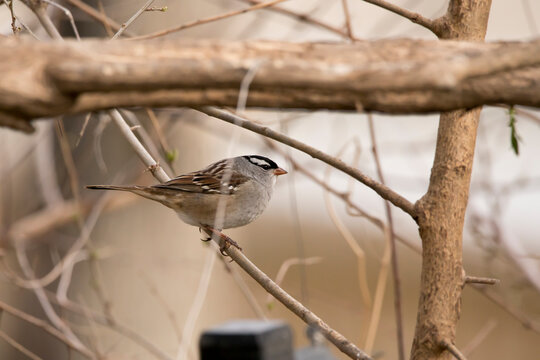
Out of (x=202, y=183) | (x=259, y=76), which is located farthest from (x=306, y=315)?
(x=202, y=183)

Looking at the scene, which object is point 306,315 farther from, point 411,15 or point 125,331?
point 125,331

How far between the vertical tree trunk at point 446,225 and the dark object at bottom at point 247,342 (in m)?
1.33

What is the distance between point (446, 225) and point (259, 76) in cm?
117

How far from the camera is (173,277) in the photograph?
762 centimetres

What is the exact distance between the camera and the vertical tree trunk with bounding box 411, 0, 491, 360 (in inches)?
89.1

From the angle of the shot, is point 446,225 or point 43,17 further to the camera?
point 43,17

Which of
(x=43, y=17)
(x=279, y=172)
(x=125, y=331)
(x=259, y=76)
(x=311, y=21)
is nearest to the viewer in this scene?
(x=259, y=76)

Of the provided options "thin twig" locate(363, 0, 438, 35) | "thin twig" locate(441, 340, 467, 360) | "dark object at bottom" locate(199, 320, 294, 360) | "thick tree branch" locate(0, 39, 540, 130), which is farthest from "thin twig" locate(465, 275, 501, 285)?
"dark object at bottom" locate(199, 320, 294, 360)

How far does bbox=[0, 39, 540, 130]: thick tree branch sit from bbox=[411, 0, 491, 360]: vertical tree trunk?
93 centimetres

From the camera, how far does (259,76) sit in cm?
132

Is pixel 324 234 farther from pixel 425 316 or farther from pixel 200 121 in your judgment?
pixel 425 316

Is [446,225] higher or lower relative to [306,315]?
higher

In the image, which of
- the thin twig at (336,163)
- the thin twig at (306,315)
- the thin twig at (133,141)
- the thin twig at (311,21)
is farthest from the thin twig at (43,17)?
the thin twig at (311,21)

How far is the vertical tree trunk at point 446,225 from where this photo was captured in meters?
2.26
